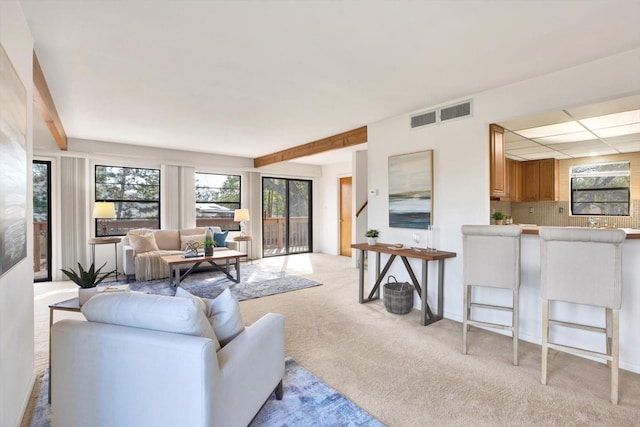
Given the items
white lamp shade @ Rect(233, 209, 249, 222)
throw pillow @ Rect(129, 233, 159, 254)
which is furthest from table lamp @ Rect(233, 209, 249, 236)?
throw pillow @ Rect(129, 233, 159, 254)

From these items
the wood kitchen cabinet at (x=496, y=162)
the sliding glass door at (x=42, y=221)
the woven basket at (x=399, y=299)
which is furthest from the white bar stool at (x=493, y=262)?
the sliding glass door at (x=42, y=221)

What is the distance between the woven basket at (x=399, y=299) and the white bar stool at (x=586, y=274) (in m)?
1.49

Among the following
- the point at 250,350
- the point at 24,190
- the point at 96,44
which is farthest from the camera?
the point at 96,44

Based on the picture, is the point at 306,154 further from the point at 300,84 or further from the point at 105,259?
the point at 105,259

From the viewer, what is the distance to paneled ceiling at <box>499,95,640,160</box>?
3.08 metres

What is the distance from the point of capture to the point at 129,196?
607cm

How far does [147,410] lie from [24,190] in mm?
1534

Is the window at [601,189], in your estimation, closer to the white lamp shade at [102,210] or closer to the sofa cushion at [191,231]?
the sofa cushion at [191,231]

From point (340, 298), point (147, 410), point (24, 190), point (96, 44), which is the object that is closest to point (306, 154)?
point (340, 298)

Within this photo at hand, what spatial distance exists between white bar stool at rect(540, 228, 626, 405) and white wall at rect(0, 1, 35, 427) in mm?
3200

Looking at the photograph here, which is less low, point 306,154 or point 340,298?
point 306,154

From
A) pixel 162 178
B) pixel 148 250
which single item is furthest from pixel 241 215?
pixel 148 250

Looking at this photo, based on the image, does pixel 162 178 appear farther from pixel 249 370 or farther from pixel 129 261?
pixel 249 370

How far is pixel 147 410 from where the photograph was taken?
4.35 ft
